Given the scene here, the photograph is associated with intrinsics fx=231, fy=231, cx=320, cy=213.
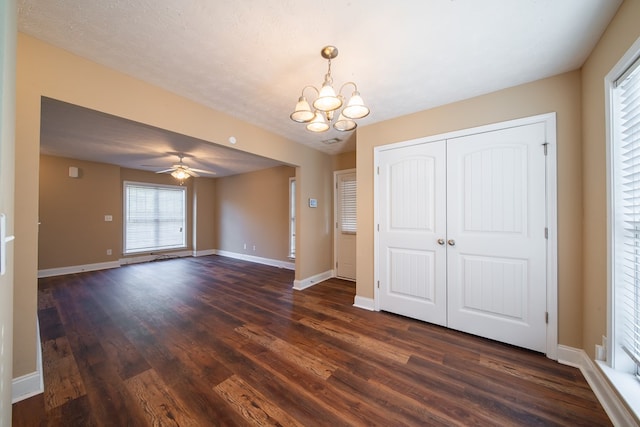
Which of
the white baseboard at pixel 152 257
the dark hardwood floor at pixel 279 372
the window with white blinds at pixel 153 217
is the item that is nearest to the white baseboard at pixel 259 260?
the white baseboard at pixel 152 257

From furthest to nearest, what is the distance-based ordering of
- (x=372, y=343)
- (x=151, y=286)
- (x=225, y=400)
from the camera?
(x=151, y=286), (x=372, y=343), (x=225, y=400)

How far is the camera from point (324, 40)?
164 centimetres

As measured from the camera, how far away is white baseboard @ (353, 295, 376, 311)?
3055mm

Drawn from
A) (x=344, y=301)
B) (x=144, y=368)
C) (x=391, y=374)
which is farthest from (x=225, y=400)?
(x=344, y=301)

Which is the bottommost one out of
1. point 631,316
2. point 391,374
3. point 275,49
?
point 391,374

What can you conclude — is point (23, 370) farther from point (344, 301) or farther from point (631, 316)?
point (631, 316)

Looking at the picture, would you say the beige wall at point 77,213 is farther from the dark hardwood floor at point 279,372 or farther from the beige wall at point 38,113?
the beige wall at point 38,113

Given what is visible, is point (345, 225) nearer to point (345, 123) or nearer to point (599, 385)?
point (345, 123)

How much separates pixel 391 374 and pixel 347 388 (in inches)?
15.5

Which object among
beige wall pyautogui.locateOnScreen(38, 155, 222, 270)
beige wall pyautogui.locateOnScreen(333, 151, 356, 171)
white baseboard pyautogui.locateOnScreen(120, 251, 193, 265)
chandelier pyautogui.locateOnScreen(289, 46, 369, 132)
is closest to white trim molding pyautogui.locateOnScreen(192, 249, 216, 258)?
white baseboard pyautogui.locateOnScreen(120, 251, 193, 265)

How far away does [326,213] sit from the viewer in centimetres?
459

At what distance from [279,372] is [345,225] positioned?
9.87ft

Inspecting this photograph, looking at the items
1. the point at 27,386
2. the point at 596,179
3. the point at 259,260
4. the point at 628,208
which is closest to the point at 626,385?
the point at 628,208

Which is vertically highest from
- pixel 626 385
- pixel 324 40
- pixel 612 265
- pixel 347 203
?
pixel 324 40
